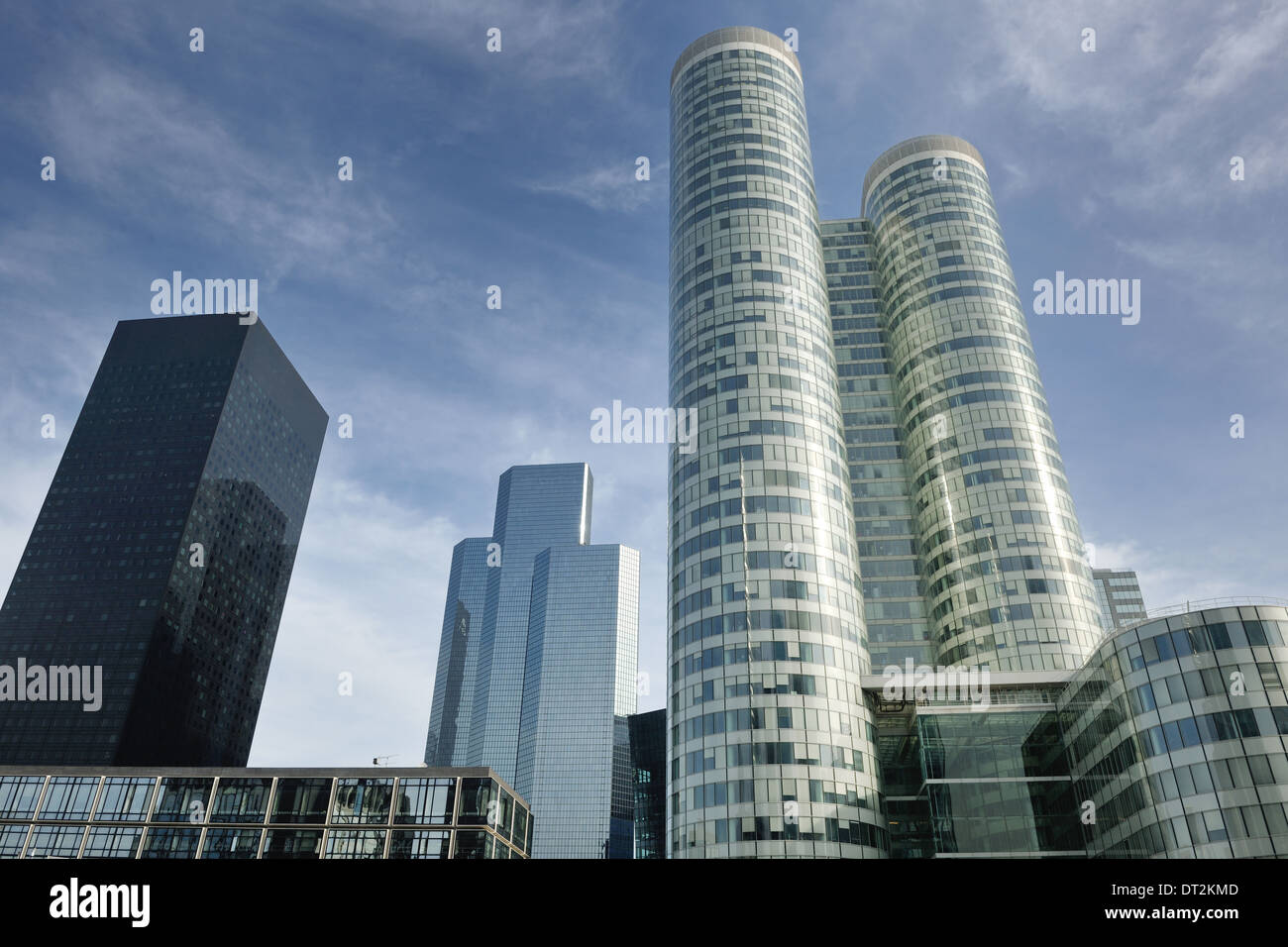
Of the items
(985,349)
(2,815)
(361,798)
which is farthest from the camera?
(985,349)

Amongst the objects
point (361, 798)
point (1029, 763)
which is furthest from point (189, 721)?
point (1029, 763)

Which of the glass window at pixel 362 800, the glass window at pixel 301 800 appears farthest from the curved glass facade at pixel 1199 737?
the glass window at pixel 301 800

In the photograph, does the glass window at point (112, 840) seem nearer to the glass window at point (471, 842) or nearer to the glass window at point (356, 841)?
the glass window at point (356, 841)

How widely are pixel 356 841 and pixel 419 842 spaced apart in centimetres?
923

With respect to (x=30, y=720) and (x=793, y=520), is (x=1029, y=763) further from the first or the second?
(x=30, y=720)

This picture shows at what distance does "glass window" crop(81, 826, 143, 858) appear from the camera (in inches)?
4754

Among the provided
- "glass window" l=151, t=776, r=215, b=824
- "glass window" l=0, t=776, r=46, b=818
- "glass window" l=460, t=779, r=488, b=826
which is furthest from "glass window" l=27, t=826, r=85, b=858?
"glass window" l=460, t=779, r=488, b=826

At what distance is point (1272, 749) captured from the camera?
66.9 metres

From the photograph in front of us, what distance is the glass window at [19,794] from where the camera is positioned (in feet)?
418

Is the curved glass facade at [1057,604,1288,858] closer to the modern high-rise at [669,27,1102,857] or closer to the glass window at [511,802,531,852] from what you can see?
the modern high-rise at [669,27,1102,857]

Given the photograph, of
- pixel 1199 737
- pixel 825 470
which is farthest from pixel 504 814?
pixel 1199 737

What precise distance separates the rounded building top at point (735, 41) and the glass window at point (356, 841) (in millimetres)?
137920

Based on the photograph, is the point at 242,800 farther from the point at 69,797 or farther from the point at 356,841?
the point at 69,797

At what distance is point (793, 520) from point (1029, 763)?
3655 centimetres
